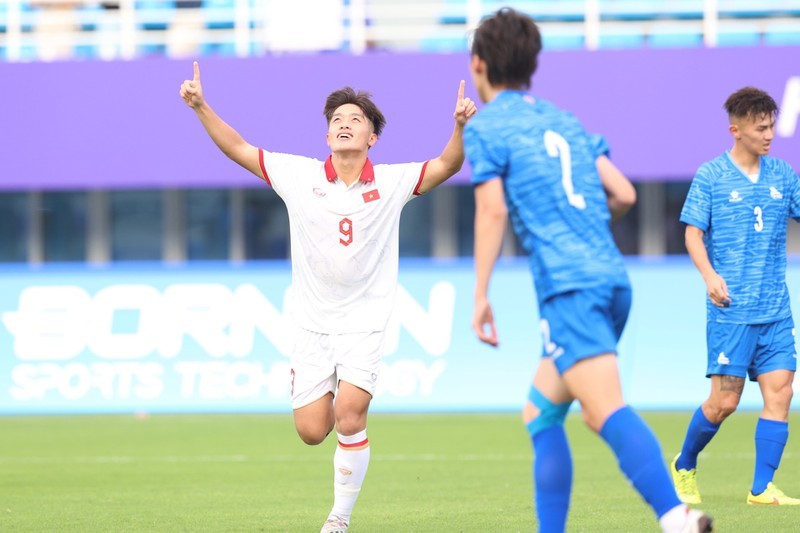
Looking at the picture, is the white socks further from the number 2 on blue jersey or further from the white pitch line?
the white pitch line

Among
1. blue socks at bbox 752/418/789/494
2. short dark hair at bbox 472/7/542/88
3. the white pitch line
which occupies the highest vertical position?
short dark hair at bbox 472/7/542/88

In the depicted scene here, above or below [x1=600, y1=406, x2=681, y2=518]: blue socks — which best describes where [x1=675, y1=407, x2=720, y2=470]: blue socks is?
below

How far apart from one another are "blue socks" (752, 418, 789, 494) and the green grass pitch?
20 cm

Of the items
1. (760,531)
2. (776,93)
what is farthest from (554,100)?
(760,531)

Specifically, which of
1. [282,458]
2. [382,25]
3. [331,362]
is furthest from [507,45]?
[382,25]

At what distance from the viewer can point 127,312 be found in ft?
52.1

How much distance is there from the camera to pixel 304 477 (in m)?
10.1

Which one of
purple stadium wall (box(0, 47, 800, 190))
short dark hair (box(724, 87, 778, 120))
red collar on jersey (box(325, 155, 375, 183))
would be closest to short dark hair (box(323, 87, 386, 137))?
red collar on jersey (box(325, 155, 375, 183))

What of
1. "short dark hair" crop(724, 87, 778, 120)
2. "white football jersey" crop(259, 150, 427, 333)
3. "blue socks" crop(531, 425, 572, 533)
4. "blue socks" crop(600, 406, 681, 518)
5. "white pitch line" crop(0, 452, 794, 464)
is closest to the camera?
"blue socks" crop(600, 406, 681, 518)

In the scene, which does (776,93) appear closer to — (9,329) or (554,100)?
(554,100)

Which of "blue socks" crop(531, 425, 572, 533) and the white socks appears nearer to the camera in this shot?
"blue socks" crop(531, 425, 572, 533)

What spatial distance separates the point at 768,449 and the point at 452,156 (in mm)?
2402

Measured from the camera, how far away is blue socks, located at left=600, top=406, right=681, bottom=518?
509 centimetres

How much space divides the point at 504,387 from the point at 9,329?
17.5 ft
